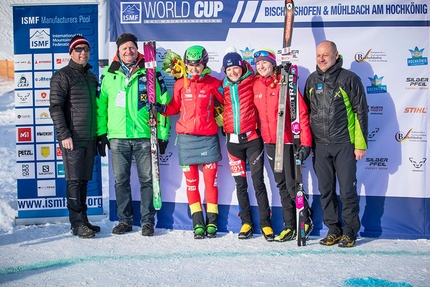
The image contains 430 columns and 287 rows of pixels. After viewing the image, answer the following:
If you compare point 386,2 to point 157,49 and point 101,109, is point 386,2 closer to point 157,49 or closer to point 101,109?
point 157,49

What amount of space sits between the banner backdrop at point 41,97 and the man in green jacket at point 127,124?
65 cm

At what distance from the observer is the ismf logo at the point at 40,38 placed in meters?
5.66

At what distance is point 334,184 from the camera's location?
15.9 feet

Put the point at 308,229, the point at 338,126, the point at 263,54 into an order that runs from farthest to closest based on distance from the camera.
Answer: the point at 308,229
the point at 263,54
the point at 338,126

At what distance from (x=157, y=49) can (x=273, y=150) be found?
1738 millimetres

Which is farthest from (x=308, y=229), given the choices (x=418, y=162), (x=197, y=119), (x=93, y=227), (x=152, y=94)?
(x=93, y=227)

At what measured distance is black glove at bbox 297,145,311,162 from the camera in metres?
4.66

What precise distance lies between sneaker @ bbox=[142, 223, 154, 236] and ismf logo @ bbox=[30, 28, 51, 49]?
2.40 meters

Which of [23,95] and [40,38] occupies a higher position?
[40,38]

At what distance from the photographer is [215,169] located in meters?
5.15

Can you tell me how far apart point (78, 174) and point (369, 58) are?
10.8ft

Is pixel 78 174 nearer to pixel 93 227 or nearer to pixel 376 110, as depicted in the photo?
pixel 93 227

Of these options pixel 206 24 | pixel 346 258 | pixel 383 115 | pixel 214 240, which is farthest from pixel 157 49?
pixel 346 258

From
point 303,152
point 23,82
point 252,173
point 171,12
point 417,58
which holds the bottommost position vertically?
point 252,173
